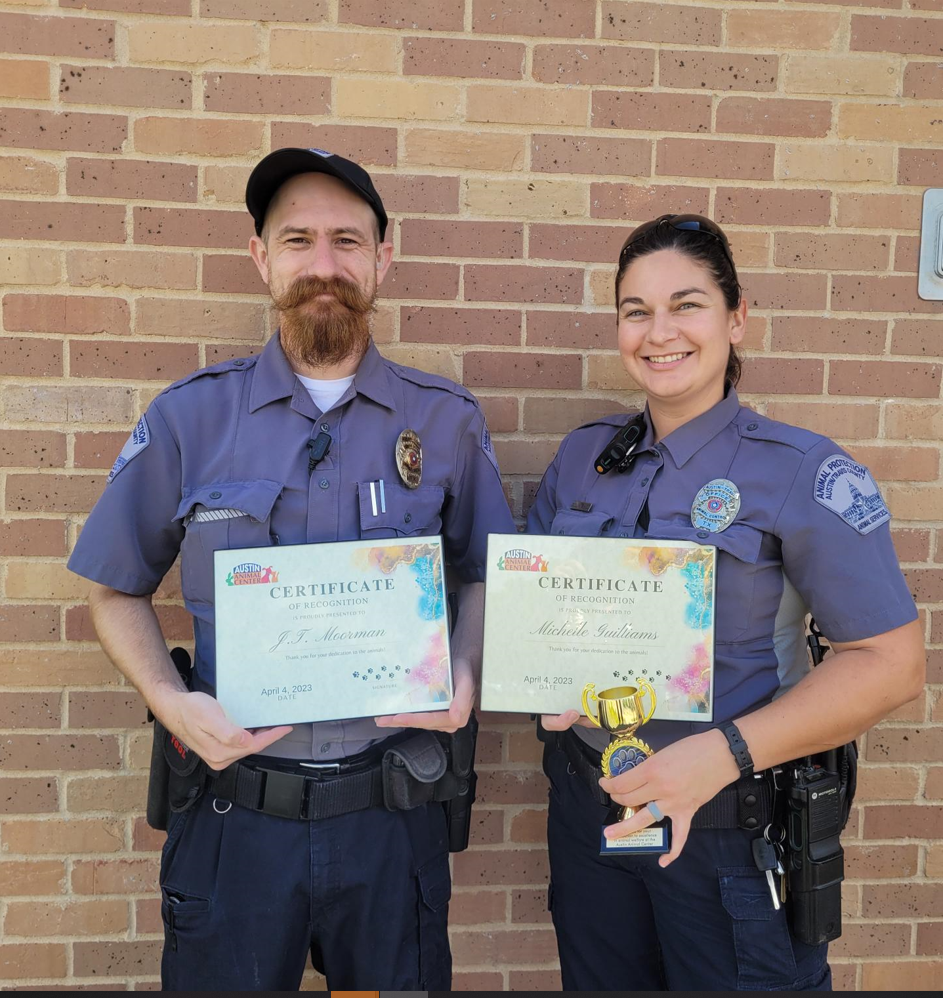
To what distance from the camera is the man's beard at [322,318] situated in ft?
6.37

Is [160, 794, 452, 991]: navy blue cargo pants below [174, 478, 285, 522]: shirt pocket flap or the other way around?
below


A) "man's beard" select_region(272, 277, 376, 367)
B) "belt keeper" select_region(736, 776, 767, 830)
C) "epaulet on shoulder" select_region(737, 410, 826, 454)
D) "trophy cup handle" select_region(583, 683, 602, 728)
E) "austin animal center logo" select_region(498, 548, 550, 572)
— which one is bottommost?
"belt keeper" select_region(736, 776, 767, 830)

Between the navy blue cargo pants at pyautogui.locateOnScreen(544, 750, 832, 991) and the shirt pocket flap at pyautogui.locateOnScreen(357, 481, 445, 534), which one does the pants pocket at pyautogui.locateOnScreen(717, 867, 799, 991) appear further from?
the shirt pocket flap at pyautogui.locateOnScreen(357, 481, 445, 534)

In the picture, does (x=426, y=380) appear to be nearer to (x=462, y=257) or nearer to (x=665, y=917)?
(x=462, y=257)

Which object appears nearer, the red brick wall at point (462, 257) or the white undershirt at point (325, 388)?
the white undershirt at point (325, 388)

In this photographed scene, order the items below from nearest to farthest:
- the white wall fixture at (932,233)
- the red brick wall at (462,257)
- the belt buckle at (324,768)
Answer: the belt buckle at (324,768) → the red brick wall at (462,257) → the white wall fixture at (932,233)

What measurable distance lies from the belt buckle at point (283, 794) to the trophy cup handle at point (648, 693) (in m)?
0.73

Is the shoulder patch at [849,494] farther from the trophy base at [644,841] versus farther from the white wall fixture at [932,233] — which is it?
the white wall fixture at [932,233]

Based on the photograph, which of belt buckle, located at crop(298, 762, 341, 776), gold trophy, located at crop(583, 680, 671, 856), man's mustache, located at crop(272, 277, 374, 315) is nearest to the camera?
gold trophy, located at crop(583, 680, 671, 856)

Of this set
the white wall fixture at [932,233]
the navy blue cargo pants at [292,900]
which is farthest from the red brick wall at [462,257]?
the navy blue cargo pants at [292,900]

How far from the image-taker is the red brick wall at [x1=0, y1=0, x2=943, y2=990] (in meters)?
2.24

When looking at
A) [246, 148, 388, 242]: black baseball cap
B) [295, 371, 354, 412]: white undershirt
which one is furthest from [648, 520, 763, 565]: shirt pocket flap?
[246, 148, 388, 242]: black baseball cap

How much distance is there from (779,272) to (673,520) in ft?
3.22

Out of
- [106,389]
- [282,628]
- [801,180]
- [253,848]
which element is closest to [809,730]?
[282,628]
